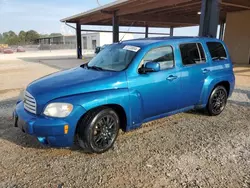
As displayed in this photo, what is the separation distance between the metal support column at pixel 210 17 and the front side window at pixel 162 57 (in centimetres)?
523

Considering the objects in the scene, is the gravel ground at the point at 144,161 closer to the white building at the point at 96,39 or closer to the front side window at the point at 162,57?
the front side window at the point at 162,57

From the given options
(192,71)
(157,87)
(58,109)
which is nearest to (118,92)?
(157,87)

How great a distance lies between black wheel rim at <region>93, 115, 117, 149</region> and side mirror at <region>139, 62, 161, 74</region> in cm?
94

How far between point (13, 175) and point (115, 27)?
1387 centimetres

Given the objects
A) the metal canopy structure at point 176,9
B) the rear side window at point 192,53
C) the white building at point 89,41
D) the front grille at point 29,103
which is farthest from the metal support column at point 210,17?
the white building at point 89,41

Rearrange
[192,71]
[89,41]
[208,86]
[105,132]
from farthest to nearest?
[89,41]
[208,86]
[192,71]
[105,132]

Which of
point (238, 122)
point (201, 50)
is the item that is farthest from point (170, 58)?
point (238, 122)

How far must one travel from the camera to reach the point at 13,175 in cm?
286

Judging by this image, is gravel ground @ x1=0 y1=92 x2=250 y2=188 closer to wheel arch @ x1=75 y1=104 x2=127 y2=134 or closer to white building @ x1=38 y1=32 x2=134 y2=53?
wheel arch @ x1=75 y1=104 x2=127 y2=134

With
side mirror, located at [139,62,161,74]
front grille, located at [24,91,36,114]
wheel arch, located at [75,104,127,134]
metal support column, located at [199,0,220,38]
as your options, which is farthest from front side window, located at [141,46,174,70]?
metal support column, located at [199,0,220,38]

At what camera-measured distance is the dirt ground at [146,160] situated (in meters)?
2.75

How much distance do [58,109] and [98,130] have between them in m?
0.69

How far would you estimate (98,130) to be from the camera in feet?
11.0

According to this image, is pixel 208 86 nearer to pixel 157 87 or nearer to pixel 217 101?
pixel 217 101
